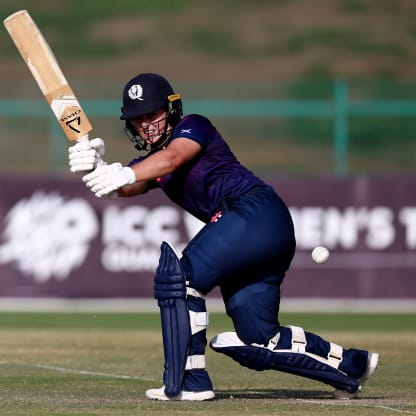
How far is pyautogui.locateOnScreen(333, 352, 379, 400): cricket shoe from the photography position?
310 inches

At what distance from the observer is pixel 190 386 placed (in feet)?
25.2

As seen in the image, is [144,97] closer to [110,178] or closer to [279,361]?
[110,178]

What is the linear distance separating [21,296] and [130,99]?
9.60m

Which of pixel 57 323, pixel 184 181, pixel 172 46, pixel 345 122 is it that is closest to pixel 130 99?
pixel 184 181

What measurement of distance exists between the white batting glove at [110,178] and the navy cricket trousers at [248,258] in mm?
578

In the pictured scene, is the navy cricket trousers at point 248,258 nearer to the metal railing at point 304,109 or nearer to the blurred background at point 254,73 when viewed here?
the metal railing at point 304,109

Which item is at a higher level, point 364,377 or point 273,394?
point 364,377

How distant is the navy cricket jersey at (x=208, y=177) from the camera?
7.72 m

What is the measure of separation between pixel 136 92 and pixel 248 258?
3.67 feet

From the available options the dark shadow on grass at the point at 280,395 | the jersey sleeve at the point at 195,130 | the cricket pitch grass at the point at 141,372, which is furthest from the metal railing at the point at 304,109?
the jersey sleeve at the point at 195,130

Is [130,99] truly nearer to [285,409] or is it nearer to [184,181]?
[184,181]

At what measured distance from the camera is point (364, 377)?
25.9 feet

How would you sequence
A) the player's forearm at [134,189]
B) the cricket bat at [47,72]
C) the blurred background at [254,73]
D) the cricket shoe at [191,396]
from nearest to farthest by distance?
the cricket shoe at [191,396] → the cricket bat at [47,72] → the player's forearm at [134,189] → the blurred background at [254,73]

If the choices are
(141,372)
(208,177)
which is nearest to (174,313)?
(208,177)
